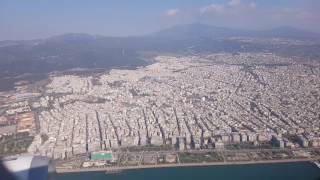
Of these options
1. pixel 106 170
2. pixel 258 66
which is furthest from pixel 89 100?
pixel 258 66

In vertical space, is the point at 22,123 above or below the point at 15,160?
below

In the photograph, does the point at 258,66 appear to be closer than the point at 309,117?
No

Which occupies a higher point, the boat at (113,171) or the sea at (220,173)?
the boat at (113,171)

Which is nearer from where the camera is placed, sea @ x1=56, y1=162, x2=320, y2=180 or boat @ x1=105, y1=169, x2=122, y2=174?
sea @ x1=56, y1=162, x2=320, y2=180

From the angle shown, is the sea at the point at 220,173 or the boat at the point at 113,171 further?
the boat at the point at 113,171

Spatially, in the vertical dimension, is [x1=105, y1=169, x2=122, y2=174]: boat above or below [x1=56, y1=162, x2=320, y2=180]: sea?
above

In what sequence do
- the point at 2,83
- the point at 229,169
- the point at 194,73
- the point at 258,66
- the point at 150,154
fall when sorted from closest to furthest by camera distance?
the point at 229,169, the point at 150,154, the point at 2,83, the point at 194,73, the point at 258,66

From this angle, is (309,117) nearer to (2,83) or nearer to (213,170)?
(213,170)

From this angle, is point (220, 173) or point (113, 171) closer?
point (220, 173)
